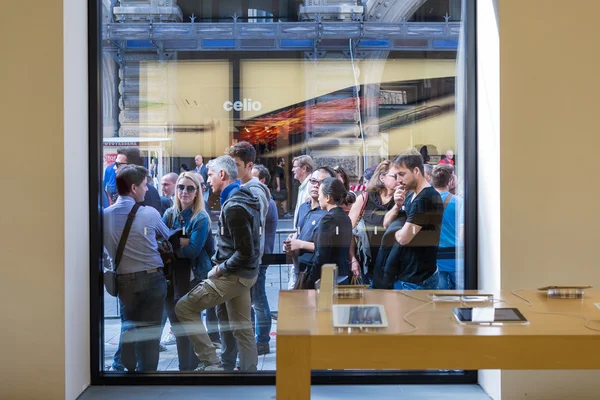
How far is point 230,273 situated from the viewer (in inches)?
168

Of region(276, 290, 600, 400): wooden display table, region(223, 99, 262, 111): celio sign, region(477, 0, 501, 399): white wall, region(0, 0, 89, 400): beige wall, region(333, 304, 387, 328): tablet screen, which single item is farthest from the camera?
region(223, 99, 262, 111): celio sign

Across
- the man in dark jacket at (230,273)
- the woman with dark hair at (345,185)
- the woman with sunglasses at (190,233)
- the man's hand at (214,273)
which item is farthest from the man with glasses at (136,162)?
the woman with dark hair at (345,185)

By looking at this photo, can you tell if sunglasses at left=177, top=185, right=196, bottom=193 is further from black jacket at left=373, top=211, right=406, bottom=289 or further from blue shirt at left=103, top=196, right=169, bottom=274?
black jacket at left=373, top=211, right=406, bottom=289

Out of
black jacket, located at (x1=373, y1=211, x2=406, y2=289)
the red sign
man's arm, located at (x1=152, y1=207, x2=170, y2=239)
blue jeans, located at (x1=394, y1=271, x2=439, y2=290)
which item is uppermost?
the red sign

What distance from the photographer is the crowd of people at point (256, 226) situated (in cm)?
426

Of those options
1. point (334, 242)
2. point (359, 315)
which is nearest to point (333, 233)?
point (334, 242)

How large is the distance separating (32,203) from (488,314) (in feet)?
8.43

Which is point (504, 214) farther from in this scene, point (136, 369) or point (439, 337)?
point (136, 369)

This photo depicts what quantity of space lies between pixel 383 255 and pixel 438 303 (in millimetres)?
1361

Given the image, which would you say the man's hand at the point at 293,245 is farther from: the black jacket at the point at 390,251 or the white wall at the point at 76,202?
the white wall at the point at 76,202

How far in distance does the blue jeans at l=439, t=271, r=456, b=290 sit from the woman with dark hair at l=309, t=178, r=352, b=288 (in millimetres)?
605

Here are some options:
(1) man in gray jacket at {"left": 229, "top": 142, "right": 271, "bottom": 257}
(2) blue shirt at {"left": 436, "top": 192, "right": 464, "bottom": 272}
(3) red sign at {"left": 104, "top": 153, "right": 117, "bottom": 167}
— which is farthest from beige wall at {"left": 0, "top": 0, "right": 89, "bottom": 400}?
(2) blue shirt at {"left": 436, "top": 192, "right": 464, "bottom": 272}

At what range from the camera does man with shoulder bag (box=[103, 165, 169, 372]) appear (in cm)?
427

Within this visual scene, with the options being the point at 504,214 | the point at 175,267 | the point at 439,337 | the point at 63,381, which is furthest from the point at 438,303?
the point at 63,381
